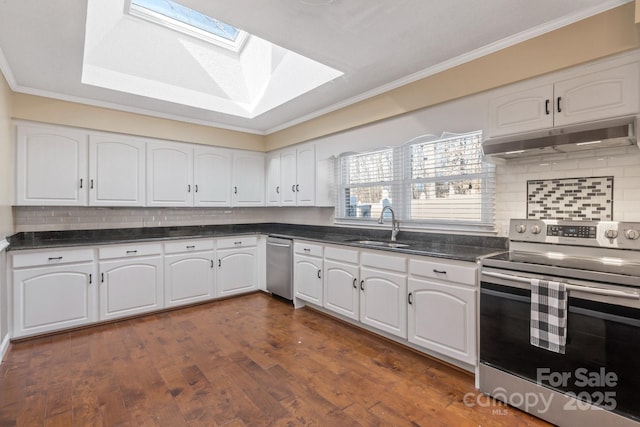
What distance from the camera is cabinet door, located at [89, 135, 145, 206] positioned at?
142 inches

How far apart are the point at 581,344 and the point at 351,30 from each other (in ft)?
7.73

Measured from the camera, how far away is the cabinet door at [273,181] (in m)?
4.79

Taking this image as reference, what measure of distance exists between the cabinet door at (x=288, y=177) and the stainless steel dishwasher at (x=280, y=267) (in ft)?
2.05

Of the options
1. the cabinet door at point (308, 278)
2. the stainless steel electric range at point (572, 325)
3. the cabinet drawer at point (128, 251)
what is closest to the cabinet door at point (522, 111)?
the stainless steel electric range at point (572, 325)

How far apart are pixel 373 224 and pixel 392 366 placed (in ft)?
5.22

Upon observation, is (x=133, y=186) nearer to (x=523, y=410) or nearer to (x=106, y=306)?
(x=106, y=306)

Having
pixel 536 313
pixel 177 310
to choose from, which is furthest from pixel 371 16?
pixel 177 310

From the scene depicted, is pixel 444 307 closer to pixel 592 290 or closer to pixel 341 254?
pixel 592 290

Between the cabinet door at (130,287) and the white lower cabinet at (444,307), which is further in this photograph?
the cabinet door at (130,287)

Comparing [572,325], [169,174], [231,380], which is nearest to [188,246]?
[169,174]

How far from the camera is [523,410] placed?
75.6 inches

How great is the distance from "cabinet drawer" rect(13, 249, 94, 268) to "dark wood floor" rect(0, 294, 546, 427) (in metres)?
0.71

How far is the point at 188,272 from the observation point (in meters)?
3.91

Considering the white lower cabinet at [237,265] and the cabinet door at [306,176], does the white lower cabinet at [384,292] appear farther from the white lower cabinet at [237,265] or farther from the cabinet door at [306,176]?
the white lower cabinet at [237,265]
